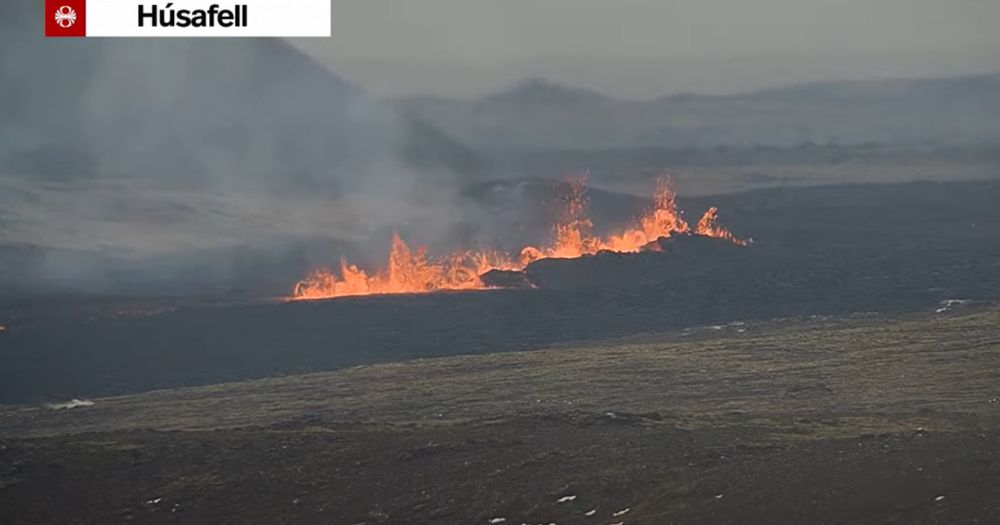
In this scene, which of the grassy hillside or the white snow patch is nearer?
the grassy hillside

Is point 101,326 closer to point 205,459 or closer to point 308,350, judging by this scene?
point 308,350

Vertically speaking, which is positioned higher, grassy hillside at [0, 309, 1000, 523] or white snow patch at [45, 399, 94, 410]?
grassy hillside at [0, 309, 1000, 523]

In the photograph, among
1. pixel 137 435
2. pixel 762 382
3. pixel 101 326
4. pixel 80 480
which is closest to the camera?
pixel 80 480

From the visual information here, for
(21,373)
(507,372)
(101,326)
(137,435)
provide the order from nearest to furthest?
1. (137,435)
2. (507,372)
3. (21,373)
4. (101,326)

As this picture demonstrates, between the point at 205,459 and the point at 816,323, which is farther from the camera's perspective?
the point at 816,323

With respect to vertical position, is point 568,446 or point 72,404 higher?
point 568,446

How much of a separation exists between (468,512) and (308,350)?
114m

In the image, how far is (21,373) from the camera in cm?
18300

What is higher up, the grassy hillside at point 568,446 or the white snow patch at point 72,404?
the grassy hillside at point 568,446

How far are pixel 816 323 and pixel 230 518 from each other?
4604 inches

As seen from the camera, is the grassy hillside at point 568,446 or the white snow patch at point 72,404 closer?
the grassy hillside at point 568,446

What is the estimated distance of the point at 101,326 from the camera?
19825 cm

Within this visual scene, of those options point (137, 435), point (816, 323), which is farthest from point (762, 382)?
point (816, 323)

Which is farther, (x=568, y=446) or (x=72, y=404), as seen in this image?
(x=72, y=404)
